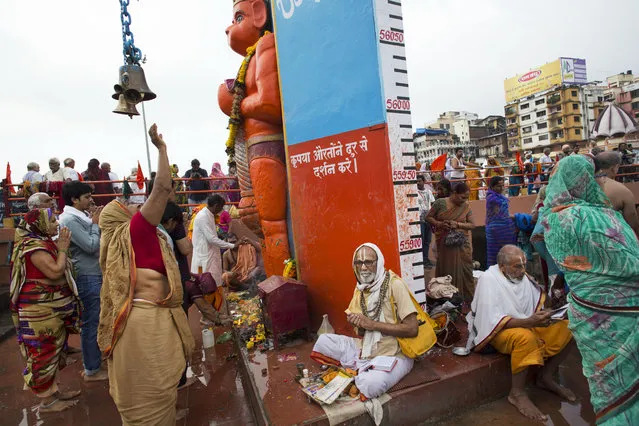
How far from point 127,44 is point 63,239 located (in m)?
1.82

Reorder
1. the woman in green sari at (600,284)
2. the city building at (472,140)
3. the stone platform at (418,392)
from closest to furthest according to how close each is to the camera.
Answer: the woman in green sari at (600,284), the stone platform at (418,392), the city building at (472,140)

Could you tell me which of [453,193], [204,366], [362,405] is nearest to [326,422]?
[362,405]

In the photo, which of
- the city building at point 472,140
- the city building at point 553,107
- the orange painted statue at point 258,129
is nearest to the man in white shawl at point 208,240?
the orange painted statue at point 258,129

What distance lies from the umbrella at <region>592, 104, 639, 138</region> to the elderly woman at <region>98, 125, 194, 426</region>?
12812mm

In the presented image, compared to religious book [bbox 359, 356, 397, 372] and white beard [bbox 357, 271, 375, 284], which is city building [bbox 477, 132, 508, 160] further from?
religious book [bbox 359, 356, 397, 372]

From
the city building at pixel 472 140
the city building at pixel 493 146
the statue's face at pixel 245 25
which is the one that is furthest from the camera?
the city building at pixel 493 146

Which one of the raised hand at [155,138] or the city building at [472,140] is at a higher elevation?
the city building at [472,140]

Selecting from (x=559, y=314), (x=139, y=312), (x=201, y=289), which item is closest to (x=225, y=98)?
(x=201, y=289)

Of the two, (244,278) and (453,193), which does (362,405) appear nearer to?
(453,193)

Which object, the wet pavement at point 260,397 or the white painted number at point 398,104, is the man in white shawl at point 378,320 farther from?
the white painted number at point 398,104

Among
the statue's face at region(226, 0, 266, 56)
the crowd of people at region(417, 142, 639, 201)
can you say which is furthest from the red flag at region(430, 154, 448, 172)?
the statue's face at region(226, 0, 266, 56)

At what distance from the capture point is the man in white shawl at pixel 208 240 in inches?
204

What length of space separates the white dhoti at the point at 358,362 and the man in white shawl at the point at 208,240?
2.56m

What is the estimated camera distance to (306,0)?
4.03 m
